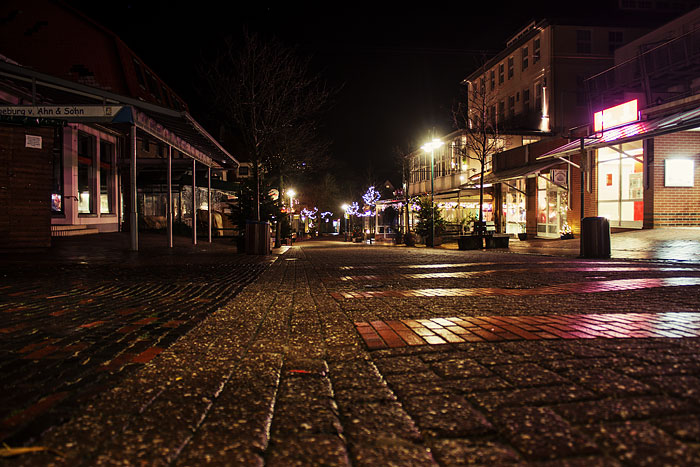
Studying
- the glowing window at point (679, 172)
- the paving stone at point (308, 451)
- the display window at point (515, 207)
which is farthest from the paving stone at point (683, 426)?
the display window at point (515, 207)

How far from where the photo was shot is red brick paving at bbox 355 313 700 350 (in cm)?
297

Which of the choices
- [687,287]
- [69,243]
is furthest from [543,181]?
[69,243]

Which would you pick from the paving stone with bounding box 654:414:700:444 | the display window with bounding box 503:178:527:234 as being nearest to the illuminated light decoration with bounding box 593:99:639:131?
the display window with bounding box 503:178:527:234

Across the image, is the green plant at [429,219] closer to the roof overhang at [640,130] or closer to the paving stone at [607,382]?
the roof overhang at [640,130]

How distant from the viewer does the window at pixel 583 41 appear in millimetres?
32469

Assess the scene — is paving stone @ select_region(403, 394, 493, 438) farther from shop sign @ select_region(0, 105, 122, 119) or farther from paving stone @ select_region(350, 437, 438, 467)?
shop sign @ select_region(0, 105, 122, 119)

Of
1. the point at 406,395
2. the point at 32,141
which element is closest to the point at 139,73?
the point at 32,141

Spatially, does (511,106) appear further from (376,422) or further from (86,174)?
(376,422)

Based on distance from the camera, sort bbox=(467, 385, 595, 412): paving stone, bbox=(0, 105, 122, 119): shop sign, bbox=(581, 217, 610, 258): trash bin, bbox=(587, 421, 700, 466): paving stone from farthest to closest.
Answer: bbox=(581, 217, 610, 258): trash bin < bbox=(0, 105, 122, 119): shop sign < bbox=(467, 385, 595, 412): paving stone < bbox=(587, 421, 700, 466): paving stone

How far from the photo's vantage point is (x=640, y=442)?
5.06 feet

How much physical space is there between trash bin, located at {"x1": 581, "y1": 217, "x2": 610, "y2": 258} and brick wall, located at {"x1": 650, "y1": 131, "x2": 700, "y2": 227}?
7.85 m

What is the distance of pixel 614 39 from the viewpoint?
1298 inches

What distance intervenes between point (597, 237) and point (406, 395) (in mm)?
10165

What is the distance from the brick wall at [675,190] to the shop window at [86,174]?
811 inches
